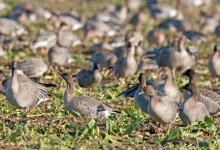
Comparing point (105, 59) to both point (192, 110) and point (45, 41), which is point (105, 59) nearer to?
point (45, 41)

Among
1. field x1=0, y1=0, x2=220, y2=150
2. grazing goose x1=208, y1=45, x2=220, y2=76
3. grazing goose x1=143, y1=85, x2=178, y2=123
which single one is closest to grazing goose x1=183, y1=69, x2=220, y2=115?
field x1=0, y1=0, x2=220, y2=150

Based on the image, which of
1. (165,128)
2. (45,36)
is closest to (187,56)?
(45,36)

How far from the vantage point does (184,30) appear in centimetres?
2861

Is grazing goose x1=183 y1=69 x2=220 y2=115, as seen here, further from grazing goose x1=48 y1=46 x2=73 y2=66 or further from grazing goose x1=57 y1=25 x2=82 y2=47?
grazing goose x1=57 y1=25 x2=82 y2=47

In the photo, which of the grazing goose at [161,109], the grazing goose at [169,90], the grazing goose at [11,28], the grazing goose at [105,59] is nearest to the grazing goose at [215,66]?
the grazing goose at [105,59]

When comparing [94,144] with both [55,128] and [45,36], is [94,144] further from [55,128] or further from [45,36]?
[45,36]

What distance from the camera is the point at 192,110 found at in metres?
12.3

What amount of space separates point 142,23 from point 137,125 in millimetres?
19800

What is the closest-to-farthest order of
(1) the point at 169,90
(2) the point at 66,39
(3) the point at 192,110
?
(3) the point at 192,110
(1) the point at 169,90
(2) the point at 66,39

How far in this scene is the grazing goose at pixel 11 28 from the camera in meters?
25.2

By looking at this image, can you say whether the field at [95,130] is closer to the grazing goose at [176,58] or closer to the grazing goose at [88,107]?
the grazing goose at [88,107]

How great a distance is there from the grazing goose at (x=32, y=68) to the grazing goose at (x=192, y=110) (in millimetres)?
6227

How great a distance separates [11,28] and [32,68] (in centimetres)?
750

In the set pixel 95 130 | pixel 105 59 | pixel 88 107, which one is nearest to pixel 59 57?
pixel 105 59
